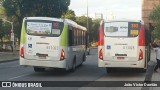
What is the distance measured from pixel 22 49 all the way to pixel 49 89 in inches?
240

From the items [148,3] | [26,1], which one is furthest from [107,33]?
[148,3]

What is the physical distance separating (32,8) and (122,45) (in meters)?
44.1

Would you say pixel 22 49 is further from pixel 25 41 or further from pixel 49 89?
pixel 49 89

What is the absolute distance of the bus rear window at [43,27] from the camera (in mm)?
20375

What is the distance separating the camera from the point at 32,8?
6291 centimetres

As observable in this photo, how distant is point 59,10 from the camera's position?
217 feet

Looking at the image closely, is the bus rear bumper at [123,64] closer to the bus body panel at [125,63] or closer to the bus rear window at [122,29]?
the bus body panel at [125,63]

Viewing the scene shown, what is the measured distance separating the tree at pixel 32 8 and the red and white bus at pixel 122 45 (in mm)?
42931

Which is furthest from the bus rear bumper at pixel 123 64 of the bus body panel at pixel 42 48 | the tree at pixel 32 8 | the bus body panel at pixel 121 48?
the tree at pixel 32 8

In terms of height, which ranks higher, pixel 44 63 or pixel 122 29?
pixel 122 29

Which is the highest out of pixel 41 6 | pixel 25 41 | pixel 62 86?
pixel 41 6

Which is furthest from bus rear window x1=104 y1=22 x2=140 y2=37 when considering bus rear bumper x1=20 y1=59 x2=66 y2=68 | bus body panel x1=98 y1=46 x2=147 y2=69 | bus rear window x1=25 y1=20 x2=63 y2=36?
bus rear bumper x1=20 y1=59 x2=66 y2=68

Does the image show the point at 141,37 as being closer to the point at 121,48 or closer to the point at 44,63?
the point at 121,48

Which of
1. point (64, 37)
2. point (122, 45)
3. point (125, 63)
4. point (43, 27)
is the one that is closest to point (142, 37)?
point (122, 45)
